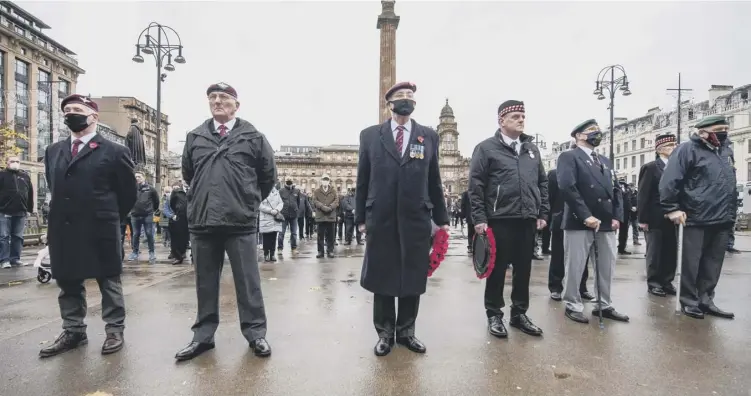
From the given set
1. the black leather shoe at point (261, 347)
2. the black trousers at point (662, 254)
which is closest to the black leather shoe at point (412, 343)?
the black leather shoe at point (261, 347)

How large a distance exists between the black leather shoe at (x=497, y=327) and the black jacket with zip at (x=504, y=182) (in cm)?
101

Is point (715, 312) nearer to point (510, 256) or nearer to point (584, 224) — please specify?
point (584, 224)

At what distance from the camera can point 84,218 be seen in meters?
3.87

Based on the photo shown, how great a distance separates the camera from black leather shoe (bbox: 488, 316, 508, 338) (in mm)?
4211

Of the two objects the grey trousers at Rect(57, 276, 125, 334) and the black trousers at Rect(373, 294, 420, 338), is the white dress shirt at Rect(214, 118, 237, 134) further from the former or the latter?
the black trousers at Rect(373, 294, 420, 338)

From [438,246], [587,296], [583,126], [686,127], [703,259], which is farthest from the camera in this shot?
[686,127]

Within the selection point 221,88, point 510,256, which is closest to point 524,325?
point 510,256

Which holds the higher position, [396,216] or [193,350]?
[396,216]

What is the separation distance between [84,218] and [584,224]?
507 centimetres

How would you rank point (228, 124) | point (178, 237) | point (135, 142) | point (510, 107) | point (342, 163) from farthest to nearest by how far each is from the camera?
point (342, 163), point (135, 142), point (178, 237), point (510, 107), point (228, 124)

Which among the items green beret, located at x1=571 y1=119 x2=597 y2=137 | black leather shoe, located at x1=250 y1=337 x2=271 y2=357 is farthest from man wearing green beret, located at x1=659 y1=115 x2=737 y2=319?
black leather shoe, located at x1=250 y1=337 x2=271 y2=357

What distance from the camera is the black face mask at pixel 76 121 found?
3.94 metres

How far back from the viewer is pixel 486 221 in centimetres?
445

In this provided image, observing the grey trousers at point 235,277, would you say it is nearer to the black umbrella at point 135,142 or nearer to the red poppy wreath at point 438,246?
the red poppy wreath at point 438,246
